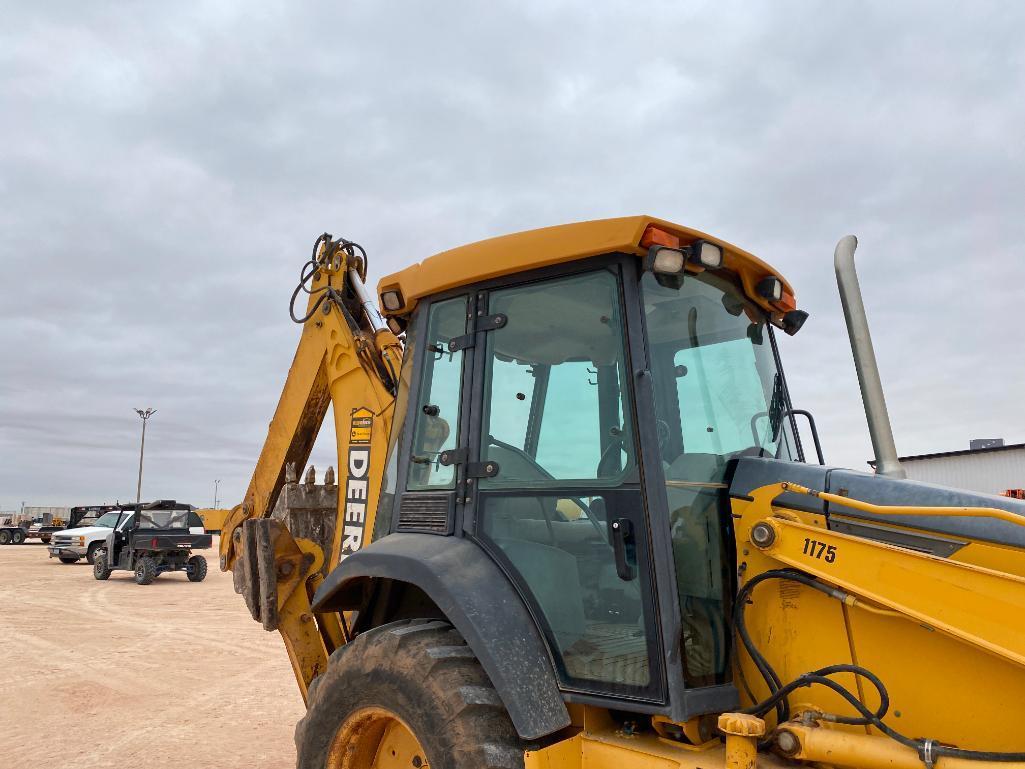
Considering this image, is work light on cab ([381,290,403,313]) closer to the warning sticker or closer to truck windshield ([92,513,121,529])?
the warning sticker

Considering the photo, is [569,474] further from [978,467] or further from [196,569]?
[978,467]

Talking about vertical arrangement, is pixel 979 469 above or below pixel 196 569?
above

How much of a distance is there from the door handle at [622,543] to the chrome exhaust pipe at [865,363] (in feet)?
2.92

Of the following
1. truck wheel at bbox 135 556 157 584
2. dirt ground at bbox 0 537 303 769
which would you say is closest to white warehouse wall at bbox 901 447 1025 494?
dirt ground at bbox 0 537 303 769

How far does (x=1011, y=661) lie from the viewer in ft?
7.90

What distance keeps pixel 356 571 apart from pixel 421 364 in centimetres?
96

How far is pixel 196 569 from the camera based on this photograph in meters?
20.2

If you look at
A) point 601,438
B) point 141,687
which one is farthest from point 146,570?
point 601,438

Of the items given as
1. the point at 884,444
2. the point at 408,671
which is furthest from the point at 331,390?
the point at 884,444

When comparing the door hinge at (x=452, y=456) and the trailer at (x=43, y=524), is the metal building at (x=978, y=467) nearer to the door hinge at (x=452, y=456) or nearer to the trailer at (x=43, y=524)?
the door hinge at (x=452, y=456)

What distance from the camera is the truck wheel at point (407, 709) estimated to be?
2861mm

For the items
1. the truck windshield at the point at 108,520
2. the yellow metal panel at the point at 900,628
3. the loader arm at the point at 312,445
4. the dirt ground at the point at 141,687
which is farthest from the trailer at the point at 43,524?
the yellow metal panel at the point at 900,628

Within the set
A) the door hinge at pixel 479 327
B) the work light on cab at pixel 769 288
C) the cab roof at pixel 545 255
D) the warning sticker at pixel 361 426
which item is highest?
the cab roof at pixel 545 255

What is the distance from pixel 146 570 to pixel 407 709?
18448 millimetres
